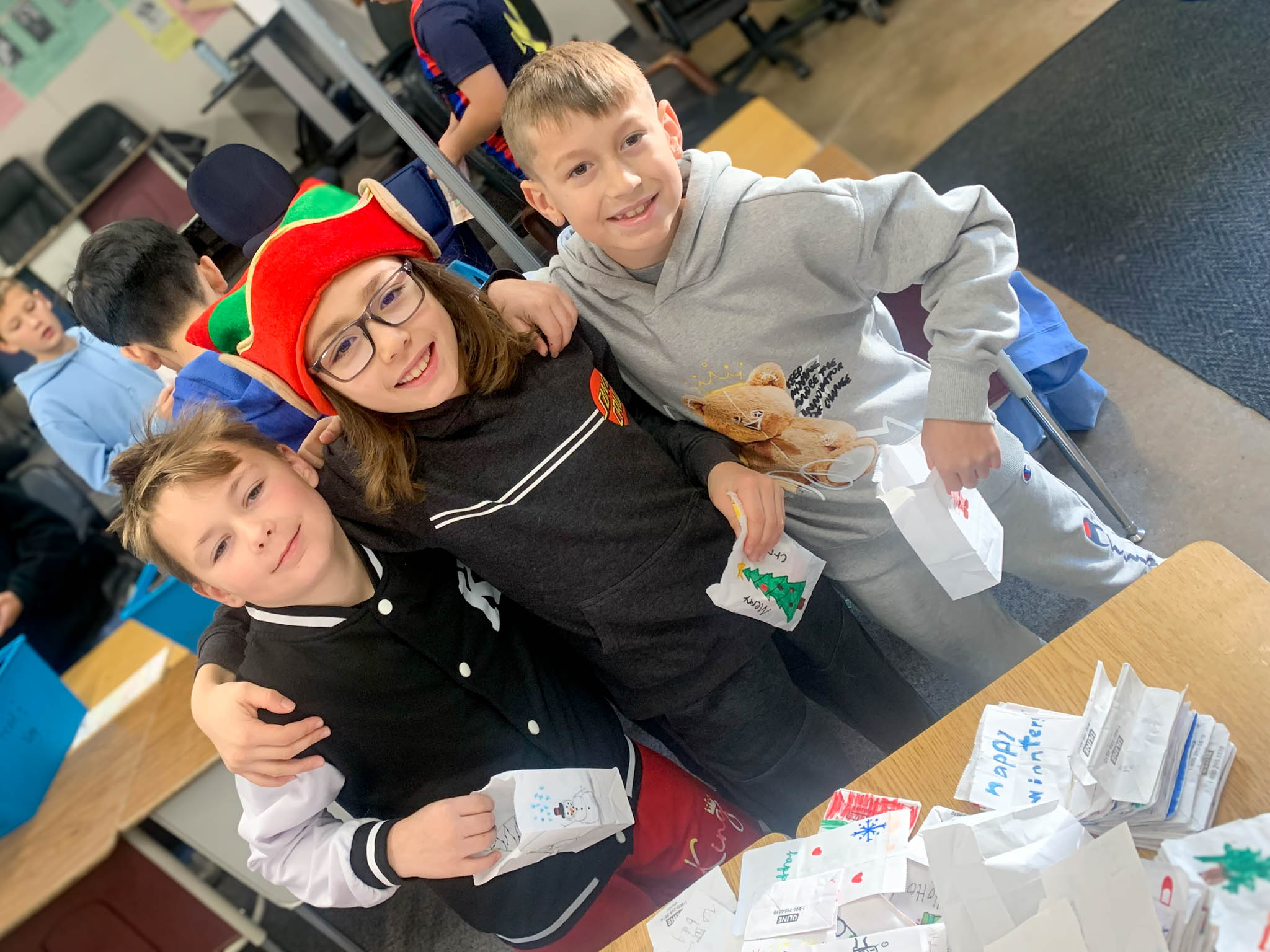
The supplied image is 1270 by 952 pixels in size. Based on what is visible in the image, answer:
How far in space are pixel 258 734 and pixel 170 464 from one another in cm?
37

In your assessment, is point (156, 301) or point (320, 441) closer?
point (320, 441)

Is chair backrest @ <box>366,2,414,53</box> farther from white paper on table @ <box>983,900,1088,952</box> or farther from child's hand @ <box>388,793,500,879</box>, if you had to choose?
white paper on table @ <box>983,900,1088,952</box>

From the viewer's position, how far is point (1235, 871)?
2.02ft

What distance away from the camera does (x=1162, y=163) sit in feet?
7.46

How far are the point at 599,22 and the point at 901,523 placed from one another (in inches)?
202

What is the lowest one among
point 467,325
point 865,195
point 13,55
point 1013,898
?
point 1013,898

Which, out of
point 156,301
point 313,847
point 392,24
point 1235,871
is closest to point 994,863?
point 1235,871

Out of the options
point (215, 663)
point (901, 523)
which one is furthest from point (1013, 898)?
point (215, 663)

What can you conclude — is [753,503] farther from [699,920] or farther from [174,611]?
[174,611]

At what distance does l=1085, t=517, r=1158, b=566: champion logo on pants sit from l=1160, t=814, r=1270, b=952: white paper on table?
866mm

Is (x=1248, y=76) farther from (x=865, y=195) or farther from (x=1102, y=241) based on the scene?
(x=865, y=195)

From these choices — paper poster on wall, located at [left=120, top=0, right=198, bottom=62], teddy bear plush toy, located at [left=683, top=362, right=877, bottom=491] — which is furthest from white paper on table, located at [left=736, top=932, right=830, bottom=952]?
paper poster on wall, located at [left=120, top=0, right=198, bottom=62]

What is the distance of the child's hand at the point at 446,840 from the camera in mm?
1074

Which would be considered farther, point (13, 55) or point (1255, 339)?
point (13, 55)
